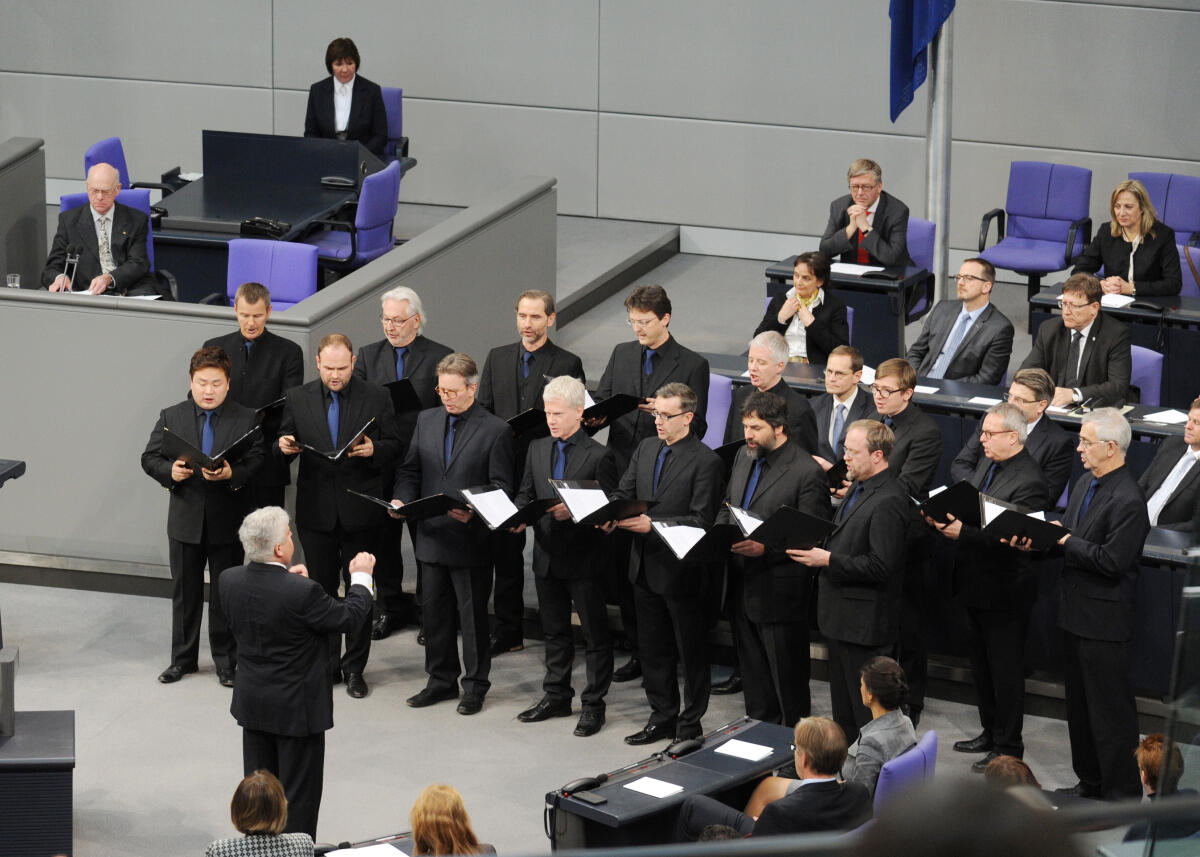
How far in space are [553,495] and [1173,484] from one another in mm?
2391

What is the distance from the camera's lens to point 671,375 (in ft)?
22.7

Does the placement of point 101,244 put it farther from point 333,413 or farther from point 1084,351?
point 1084,351

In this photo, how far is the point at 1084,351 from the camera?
7.64 metres

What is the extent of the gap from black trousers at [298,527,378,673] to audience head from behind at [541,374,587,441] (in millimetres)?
1070

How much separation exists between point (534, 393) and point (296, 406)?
1008 mm

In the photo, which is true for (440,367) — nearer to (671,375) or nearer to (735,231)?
(671,375)

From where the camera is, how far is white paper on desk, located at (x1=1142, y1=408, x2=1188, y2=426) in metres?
7.18

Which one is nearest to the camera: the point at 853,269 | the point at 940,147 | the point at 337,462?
the point at 337,462

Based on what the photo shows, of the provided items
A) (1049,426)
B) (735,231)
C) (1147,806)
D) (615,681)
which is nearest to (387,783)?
(615,681)

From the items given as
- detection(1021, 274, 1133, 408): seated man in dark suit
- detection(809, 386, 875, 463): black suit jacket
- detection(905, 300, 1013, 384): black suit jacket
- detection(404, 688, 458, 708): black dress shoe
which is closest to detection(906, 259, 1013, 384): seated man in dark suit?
detection(905, 300, 1013, 384): black suit jacket

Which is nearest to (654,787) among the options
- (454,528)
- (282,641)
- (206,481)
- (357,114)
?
(282,641)

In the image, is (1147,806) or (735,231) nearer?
(1147,806)

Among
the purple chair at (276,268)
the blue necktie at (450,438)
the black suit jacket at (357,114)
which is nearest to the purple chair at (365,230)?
the purple chair at (276,268)

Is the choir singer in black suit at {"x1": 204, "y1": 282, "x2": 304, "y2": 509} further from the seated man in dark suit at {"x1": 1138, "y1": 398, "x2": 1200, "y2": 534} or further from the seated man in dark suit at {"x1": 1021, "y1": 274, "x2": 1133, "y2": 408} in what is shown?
the seated man in dark suit at {"x1": 1138, "y1": 398, "x2": 1200, "y2": 534}
